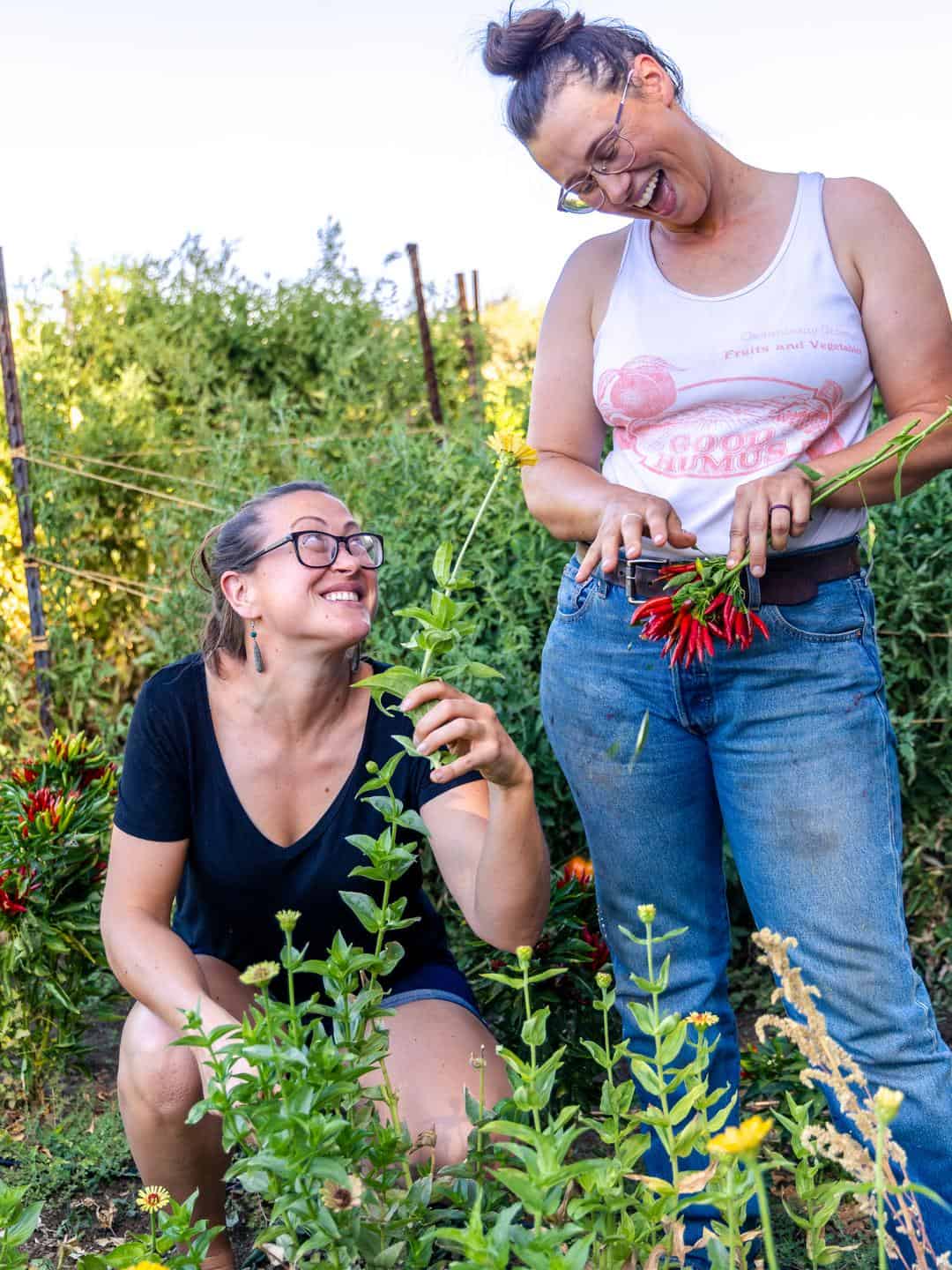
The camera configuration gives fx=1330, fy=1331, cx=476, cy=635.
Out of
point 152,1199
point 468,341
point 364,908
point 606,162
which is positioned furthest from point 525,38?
point 468,341

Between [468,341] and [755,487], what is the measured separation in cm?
396

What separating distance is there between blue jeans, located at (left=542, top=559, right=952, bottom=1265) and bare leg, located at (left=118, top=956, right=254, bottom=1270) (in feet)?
2.09

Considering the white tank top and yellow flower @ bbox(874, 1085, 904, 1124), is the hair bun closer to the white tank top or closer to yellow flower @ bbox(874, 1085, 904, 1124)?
the white tank top

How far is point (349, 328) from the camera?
18.5 feet

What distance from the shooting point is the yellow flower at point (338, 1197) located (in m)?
1.10

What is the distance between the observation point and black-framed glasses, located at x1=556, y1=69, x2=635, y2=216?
1.60 metres

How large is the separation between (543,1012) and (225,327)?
4.92 metres

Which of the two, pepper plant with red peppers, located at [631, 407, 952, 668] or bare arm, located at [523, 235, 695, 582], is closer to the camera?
pepper plant with red peppers, located at [631, 407, 952, 668]

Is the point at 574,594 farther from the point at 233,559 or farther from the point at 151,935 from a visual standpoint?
the point at 151,935

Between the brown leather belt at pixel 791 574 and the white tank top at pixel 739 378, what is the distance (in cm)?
2

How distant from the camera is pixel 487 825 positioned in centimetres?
182

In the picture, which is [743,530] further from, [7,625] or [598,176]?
[7,625]

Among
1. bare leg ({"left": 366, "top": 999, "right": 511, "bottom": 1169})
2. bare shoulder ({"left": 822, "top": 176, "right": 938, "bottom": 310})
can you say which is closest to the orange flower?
bare leg ({"left": 366, "top": 999, "right": 511, "bottom": 1169})

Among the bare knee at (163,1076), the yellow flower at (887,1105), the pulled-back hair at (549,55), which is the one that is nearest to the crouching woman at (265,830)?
the bare knee at (163,1076)
